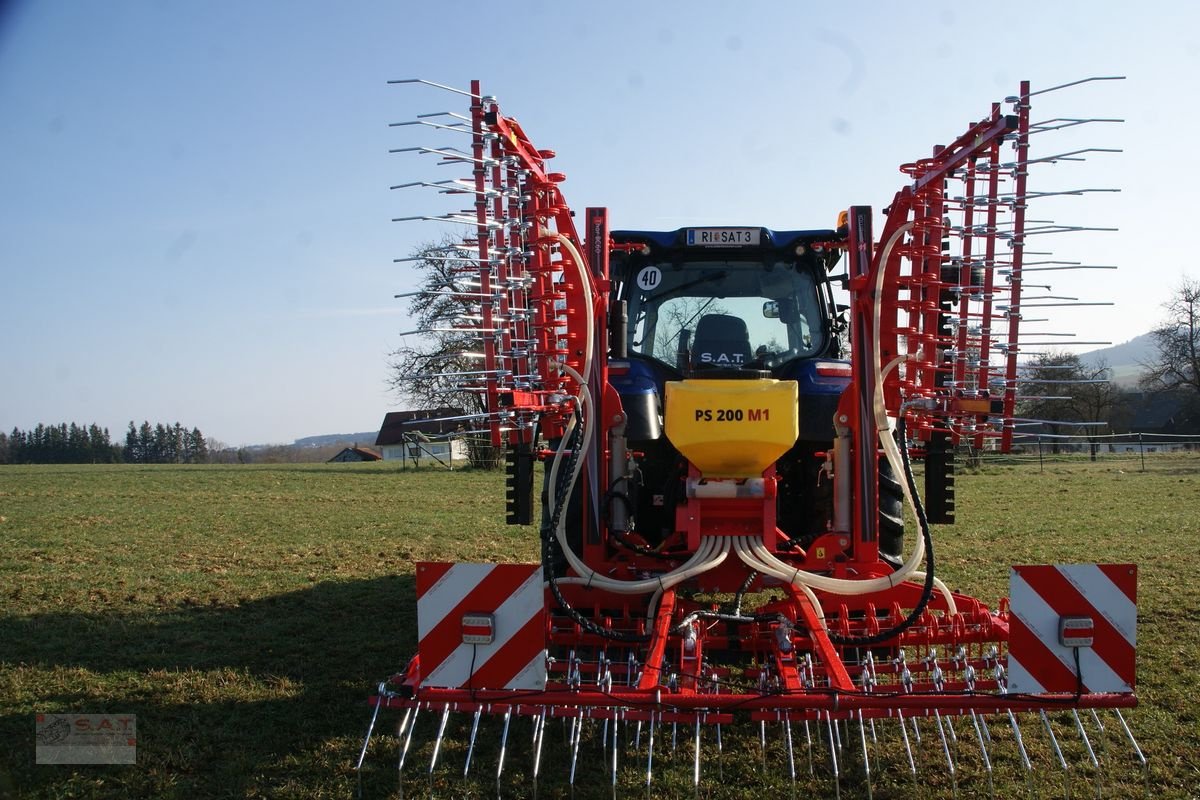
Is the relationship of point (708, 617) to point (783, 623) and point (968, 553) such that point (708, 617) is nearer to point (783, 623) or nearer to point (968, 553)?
point (783, 623)

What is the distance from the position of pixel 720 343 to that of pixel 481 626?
2539 millimetres

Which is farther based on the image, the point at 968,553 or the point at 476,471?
the point at 476,471

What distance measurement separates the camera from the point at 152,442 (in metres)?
67.2

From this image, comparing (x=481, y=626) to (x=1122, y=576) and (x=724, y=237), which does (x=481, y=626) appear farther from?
(x=724, y=237)

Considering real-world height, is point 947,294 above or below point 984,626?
above

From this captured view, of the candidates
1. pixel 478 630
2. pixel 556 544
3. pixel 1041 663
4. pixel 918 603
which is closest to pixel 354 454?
pixel 556 544

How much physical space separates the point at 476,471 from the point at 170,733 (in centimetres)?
1848

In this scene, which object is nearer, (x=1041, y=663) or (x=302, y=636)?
(x=1041, y=663)

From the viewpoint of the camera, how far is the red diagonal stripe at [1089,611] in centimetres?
313

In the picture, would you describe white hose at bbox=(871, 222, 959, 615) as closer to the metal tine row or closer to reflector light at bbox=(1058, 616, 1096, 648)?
the metal tine row

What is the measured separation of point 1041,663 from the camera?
312 cm

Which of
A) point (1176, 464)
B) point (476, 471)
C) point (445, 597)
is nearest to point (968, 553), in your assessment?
point (445, 597)

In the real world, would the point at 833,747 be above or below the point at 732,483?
below

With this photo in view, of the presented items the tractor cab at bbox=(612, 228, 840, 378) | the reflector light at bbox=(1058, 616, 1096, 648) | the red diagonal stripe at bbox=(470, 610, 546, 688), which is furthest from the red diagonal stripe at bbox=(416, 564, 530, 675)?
the tractor cab at bbox=(612, 228, 840, 378)
